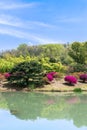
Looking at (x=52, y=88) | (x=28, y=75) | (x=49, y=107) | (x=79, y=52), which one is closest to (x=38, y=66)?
(x=28, y=75)

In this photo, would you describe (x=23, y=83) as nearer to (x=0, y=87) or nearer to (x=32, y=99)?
(x=0, y=87)

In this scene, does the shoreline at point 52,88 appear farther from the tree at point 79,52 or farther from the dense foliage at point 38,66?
the tree at point 79,52

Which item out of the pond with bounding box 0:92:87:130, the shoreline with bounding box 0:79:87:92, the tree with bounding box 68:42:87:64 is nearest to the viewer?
the pond with bounding box 0:92:87:130

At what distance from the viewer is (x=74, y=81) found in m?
22.6

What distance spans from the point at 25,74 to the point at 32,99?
465 cm

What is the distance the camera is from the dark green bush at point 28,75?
72.4 ft

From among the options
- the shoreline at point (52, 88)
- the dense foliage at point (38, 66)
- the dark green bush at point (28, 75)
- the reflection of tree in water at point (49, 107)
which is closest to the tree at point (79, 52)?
the dense foliage at point (38, 66)

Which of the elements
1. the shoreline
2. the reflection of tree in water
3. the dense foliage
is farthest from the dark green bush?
the reflection of tree in water

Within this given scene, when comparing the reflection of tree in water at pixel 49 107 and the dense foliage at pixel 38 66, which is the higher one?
the dense foliage at pixel 38 66

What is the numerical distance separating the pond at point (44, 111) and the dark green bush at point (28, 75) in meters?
2.34

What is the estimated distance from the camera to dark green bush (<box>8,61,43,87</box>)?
869 inches

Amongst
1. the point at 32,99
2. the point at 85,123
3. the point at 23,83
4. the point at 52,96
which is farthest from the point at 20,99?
the point at 85,123

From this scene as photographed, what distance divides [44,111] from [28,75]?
8516mm

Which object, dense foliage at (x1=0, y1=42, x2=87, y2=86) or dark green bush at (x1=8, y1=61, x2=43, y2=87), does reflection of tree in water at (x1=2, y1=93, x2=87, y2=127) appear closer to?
dark green bush at (x1=8, y1=61, x2=43, y2=87)
